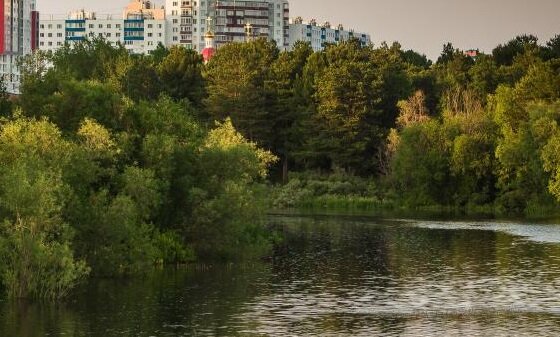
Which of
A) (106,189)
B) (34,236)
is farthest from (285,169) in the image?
(34,236)

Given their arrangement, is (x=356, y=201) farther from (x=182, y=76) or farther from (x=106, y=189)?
(x=106, y=189)

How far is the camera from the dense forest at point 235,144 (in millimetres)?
58125

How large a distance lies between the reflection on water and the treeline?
5.48 ft

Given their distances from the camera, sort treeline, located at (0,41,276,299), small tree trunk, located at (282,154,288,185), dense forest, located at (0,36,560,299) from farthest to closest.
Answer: small tree trunk, located at (282,154,288,185) → dense forest, located at (0,36,560,299) → treeline, located at (0,41,276,299)

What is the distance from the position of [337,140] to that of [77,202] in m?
83.8

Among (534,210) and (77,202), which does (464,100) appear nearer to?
(534,210)

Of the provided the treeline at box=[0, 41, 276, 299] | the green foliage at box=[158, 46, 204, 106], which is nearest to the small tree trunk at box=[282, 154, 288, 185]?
the green foliage at box=[158, 46, 204, 106]

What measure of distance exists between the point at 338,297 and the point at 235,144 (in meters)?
20.5

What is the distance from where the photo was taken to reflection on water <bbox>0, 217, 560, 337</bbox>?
48.4 m

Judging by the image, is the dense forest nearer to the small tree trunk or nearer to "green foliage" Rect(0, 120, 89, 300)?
"green foliage" Rect(0, 120, 89, 300)

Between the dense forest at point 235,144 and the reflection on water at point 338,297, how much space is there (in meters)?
2.52

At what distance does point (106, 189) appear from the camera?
6003 cm

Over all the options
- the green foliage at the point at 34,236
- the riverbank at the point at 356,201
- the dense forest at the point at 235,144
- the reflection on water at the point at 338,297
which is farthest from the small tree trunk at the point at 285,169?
the green foliage at the point at 34,236

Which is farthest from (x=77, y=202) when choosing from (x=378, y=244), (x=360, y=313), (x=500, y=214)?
(x=500, y=214)
